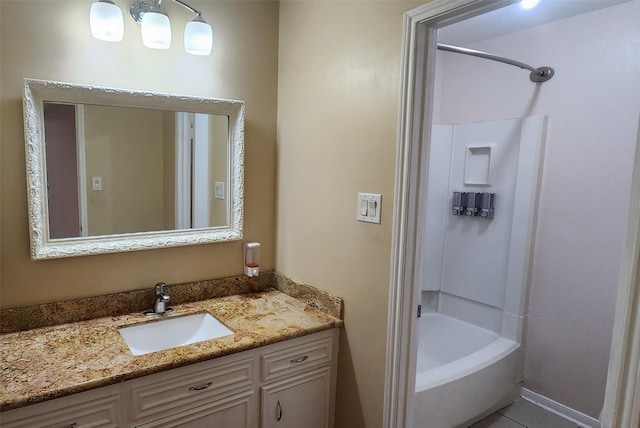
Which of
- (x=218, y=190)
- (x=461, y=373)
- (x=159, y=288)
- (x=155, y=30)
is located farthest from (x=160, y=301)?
(x=461, y=373)

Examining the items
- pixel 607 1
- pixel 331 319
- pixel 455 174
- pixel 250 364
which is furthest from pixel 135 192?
pixel 607 1

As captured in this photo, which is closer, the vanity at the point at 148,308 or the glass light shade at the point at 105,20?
the vanity at the point at 148,308

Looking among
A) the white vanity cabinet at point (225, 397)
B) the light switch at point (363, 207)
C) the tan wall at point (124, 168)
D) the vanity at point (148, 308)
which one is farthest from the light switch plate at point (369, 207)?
the tan wall at point (124, 168)

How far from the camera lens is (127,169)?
163 cm

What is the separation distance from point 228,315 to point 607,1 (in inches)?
95.9

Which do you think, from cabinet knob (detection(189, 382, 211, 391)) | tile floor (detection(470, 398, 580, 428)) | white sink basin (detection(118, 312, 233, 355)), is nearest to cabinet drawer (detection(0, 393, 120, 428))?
cabinet knob (detection(189, 382, 211, 391))

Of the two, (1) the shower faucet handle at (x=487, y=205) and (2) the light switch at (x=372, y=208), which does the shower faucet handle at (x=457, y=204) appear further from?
(2) the light switch at (x=372, y=208)

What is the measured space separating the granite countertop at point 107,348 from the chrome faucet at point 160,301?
0.05 m

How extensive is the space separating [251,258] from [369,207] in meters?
0.74

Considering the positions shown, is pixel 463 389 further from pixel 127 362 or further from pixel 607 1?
pixel 607 1

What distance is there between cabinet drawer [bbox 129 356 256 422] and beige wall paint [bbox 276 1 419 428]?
47cm

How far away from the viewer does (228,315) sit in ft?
5.55

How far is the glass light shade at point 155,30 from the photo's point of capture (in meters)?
1.48

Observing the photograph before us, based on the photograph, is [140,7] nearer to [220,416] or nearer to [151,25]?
[151,25]
